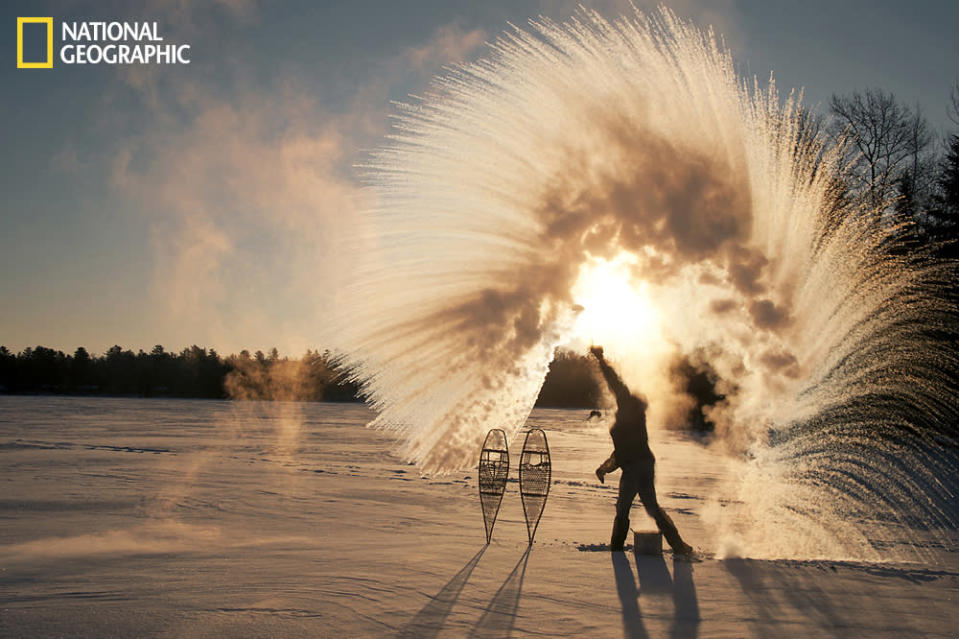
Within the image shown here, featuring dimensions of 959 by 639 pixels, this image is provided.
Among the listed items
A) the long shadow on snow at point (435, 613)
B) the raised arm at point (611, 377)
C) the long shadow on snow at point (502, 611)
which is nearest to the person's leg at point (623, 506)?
the raised arm at point (611, 377)

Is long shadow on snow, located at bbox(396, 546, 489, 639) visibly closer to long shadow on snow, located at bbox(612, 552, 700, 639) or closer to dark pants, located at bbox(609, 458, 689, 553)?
long shadow on snow, located at bbox(612, 552, 700, 639)

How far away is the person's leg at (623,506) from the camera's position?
8.52 metres

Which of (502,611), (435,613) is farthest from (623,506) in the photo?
(435,613)

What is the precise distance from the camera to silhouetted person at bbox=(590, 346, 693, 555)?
8.51 metres

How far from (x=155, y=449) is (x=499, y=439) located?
16.8 m

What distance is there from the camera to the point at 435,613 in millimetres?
6023

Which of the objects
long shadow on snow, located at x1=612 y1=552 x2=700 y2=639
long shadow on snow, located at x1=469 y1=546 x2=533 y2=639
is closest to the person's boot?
long shadow on snow, located at x1=612 y1=552 x2=700 y2=639

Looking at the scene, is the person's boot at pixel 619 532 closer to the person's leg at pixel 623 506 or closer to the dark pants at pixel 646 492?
the person's leg at pixel 623 506

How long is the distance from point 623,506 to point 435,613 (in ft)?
10.8

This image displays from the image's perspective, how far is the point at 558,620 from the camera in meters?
5.94

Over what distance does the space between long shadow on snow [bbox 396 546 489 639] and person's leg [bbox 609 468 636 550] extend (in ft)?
6.87

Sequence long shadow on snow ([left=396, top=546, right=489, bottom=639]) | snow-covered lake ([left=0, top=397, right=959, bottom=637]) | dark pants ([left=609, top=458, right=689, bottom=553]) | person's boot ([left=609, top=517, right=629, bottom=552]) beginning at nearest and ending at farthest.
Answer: long shadow on snow ([left=396, top=546, right=489, bottom=639])
snow-covered lake ([left=0, top=397, right=959, bottom=637])
dark pants ([left=609, top=458, right=689, bottom=553])
person's boot ([left=609, top=517, right=629, bottom=552])

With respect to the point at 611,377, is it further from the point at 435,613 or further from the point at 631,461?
the point at 435,613

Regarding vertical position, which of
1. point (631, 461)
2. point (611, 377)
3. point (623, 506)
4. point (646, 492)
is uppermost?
point (611, 377)
